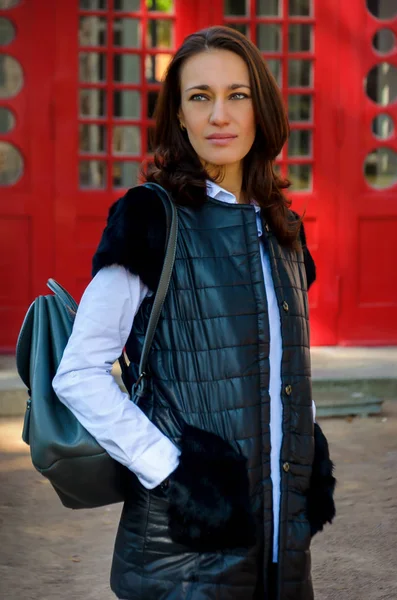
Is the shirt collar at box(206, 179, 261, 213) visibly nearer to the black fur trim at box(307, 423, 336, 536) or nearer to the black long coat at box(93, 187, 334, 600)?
the black long coat at box(93, 187, 334, 600)

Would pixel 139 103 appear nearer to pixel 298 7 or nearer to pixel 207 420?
A: pixel 298 7

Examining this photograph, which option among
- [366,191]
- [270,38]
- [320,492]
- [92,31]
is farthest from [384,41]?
[320,492]

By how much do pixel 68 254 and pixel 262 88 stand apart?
18.6 feet

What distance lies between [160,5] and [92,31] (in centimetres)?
55

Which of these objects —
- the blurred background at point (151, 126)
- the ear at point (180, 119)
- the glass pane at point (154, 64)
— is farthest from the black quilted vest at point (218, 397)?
the glass pane at point (154, 64)

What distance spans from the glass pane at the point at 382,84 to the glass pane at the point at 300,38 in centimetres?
55

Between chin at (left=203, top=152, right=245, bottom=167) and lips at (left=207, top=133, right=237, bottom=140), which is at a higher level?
lips at (left=207, top=133, right=237, bottom=140)

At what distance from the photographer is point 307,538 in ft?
7.70

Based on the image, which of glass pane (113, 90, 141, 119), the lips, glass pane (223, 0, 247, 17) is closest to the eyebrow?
the lips

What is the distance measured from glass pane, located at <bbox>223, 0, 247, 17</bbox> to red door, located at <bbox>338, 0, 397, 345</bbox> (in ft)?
2.53

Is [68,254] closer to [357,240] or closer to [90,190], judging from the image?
[90,190]

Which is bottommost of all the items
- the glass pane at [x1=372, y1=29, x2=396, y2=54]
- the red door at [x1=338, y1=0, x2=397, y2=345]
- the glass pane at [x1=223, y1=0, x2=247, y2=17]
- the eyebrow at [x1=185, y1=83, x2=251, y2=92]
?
the red door at [x1=338, y1=0, x2=397, y2=345]

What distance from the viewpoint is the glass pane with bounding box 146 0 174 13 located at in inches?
317

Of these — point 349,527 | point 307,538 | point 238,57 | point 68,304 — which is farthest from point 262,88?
point 349,527
